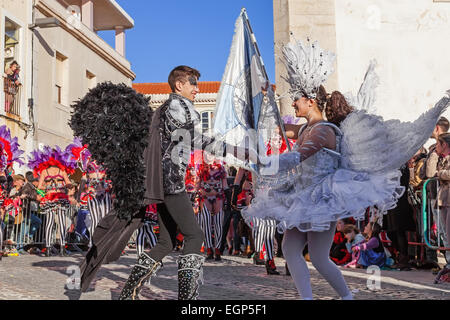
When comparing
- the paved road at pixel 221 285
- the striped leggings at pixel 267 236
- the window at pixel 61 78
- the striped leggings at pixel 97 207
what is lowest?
the paved road at pixel 221 285

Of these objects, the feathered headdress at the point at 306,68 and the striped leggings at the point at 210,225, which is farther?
the striped leggings at the point at 210,225

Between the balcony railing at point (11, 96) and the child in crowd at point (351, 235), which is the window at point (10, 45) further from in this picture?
the child in crowd at point (351, 235)

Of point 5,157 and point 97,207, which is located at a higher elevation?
point 5,157

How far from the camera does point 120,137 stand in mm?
4379

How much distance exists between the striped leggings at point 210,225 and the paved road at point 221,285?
6.82 ft

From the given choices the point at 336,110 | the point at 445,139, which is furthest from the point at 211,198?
the point at 336,110

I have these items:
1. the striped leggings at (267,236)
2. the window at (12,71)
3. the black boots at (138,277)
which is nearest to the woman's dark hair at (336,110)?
the black boots at (138,277)

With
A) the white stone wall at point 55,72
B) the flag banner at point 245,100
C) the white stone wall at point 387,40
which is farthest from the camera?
the white stone wall at point 55,72

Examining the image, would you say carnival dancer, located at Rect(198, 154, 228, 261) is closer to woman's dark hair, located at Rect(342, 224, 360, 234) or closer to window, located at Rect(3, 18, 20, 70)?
woman's dark hair, located at Rect(342, 224, 360, 234)

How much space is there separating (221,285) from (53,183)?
21.4ft

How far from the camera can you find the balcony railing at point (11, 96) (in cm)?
1876

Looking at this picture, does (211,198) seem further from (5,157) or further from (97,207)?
(5,157)

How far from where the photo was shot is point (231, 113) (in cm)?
535
